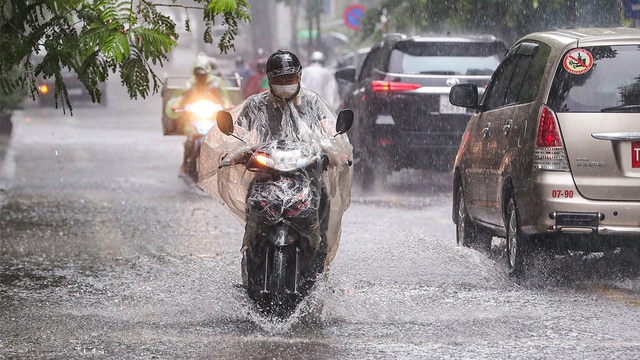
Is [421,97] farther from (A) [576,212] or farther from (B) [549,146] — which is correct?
(A) [576,212]

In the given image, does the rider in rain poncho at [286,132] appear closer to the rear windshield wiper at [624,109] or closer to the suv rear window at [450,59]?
the rear windshield wiper at [624,109]

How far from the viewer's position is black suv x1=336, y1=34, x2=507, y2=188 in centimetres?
1554

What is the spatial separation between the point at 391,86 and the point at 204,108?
139 inches

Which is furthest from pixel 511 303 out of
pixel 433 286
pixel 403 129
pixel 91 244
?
pixel 403 129

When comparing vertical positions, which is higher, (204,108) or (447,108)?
(447,108)

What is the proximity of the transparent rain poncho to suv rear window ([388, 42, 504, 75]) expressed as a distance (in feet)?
24.4

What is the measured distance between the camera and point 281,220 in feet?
24.9

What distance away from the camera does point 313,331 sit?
24.7 feet

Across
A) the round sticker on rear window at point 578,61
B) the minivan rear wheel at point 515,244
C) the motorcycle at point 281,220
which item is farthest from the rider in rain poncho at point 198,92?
the motorcycle at point 281,220

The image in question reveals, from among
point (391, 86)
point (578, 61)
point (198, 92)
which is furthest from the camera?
point (198, 92)

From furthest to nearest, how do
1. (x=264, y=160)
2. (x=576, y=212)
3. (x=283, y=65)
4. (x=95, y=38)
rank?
(x=576, y=212) < (x=283, y=65) < (x=95, y=38) < (x=264, y=160)

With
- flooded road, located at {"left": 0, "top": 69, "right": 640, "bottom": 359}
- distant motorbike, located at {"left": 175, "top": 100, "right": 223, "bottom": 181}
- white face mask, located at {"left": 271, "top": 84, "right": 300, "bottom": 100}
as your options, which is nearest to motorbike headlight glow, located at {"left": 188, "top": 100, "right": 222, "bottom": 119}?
distant motorbike, located at {"left": 175, "top": 100, "right": 223, "bottom": 181}

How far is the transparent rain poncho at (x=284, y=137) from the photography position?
8.13 m

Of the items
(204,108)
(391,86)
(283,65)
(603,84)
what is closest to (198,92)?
(204,108)
